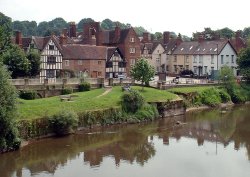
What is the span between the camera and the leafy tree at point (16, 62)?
171 ft

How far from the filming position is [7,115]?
3409 centimetres

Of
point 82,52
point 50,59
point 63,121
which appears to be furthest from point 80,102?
point 82,52

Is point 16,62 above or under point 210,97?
above

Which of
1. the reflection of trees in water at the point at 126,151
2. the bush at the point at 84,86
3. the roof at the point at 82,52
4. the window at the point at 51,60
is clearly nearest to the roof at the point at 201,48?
the roof at the point at 82,52

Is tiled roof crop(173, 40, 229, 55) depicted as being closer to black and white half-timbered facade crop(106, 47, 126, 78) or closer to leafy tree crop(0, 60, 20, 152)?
black and white half-timbered facade crop(106, 47, 126, 78)

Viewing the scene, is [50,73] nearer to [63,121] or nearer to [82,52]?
[82,52]

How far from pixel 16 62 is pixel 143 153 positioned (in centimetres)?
2199

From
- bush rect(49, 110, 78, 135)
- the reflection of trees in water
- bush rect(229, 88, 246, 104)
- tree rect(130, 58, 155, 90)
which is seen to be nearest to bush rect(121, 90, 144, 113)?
the reflection of trees in water

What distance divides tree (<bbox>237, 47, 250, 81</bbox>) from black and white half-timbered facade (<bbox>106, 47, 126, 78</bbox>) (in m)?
19.3

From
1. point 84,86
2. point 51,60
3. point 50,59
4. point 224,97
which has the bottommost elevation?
point 224,97

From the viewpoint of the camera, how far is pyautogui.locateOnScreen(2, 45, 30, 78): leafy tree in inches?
2053

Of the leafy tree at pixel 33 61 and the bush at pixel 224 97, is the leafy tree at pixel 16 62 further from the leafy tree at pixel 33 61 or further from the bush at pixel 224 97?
the bush at pixel 224 97

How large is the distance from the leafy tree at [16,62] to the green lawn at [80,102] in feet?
20.8

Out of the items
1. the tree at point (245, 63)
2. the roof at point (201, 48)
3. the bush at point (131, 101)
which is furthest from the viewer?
the roof at point (201, 48)
